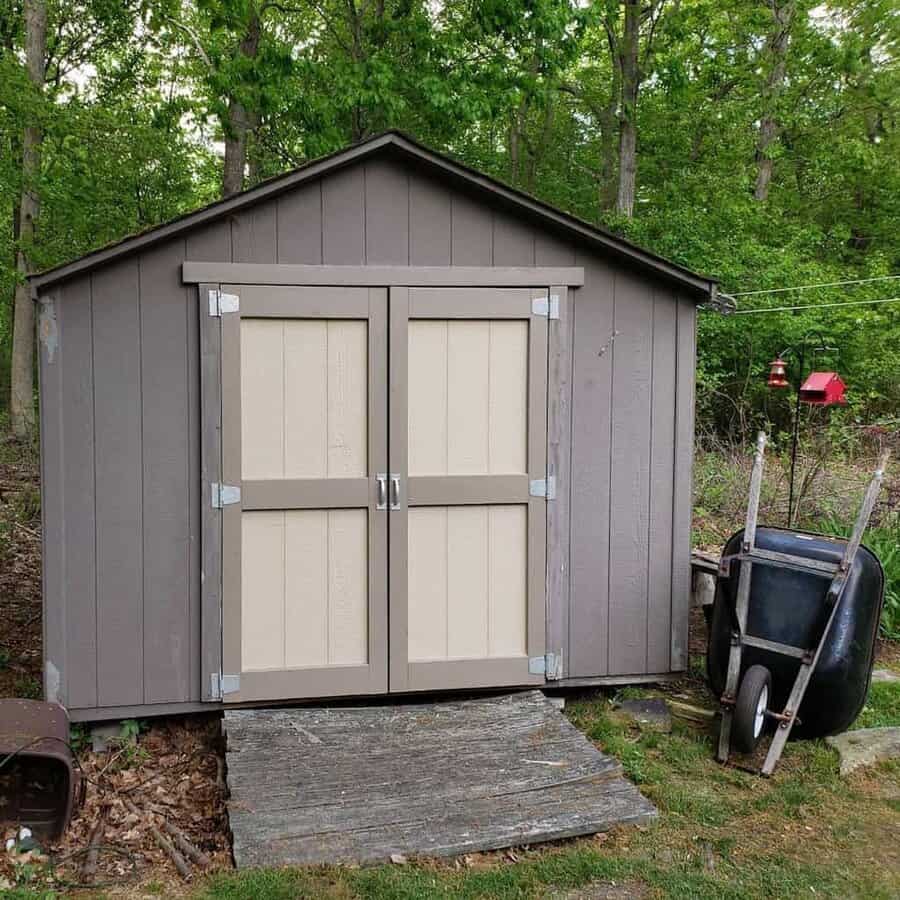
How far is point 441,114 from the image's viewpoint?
38.3 ft

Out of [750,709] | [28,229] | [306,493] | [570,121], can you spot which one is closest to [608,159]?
[570,121]

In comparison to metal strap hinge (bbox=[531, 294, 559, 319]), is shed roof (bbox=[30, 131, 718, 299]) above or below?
above

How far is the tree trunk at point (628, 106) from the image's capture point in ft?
43.2

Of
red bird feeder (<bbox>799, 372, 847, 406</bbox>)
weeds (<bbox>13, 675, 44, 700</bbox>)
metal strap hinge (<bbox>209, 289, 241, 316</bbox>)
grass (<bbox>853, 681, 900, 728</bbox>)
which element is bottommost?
grass (<bbox>853, 681, 900, 728</bbox>)

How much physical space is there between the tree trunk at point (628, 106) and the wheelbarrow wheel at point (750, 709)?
397 inches

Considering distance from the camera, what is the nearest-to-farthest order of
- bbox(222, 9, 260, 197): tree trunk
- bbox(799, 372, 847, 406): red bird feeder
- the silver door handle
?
the silver door handle < bbox(799, 372, 847, 406): red bird feeder < bbox(222, 9, 260, 197): tree trunk

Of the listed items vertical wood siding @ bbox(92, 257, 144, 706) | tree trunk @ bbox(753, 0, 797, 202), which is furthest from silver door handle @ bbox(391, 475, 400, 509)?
tree trunk @ bbox(753, 0, 797, 202)

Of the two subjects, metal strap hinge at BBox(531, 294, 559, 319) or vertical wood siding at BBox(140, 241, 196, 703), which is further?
metal strap hinge at BBox(531, 294, 559, 319)

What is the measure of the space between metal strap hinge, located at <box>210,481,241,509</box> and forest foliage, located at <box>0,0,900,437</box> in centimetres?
783

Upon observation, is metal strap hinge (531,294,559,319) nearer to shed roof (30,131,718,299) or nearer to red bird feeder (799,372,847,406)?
shed roof (30,131,718,299)

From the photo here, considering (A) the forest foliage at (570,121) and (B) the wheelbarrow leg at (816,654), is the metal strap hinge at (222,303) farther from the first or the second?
(A) the forest foliage at (570,121)

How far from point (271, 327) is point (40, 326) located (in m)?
1.02

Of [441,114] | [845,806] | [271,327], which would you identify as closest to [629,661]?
[845,806]

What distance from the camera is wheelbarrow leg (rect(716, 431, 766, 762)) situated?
4004 mm
